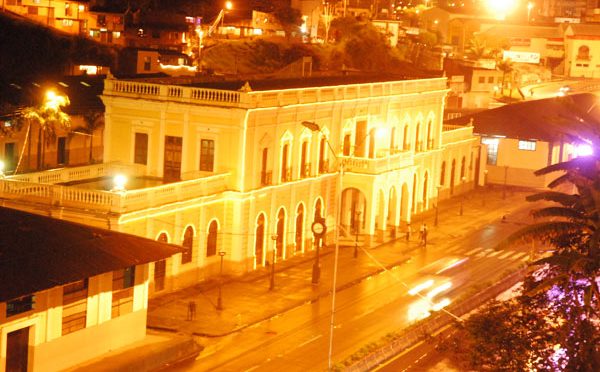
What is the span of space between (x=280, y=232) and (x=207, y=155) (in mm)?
6566

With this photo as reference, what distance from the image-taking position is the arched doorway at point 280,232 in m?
64.1

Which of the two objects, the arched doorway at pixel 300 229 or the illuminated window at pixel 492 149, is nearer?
the arched doorway at pixel 300 229

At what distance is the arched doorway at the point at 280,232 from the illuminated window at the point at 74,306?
21.2 meters

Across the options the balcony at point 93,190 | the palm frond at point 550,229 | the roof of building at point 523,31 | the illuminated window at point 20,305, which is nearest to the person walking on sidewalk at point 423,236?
the balcony at point 93,190

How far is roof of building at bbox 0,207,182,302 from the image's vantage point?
130 ft

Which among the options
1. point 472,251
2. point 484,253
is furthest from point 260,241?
point 484,253

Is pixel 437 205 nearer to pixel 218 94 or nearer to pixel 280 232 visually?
pixel 280 232

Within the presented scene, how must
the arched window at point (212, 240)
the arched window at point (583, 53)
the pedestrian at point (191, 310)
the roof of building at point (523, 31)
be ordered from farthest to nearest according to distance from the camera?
the roof of building at point (523, 31) → the arched window at point (583, 53) → the arched window at point (212, 240) → the pedestrian at point (191, 310)

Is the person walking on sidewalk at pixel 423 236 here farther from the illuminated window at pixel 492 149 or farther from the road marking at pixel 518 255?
the illuminated window at pixel 492 149

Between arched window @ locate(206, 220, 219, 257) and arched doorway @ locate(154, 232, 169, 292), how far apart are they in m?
3.83

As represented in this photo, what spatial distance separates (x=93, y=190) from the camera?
51.7 m

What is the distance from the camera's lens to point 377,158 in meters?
71.9

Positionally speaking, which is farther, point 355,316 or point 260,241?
point 260,241

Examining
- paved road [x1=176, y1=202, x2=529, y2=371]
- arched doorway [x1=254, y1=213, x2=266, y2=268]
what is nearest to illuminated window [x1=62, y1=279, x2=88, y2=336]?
paved road [x1=176, y1=202, x2=529, y2=371]
